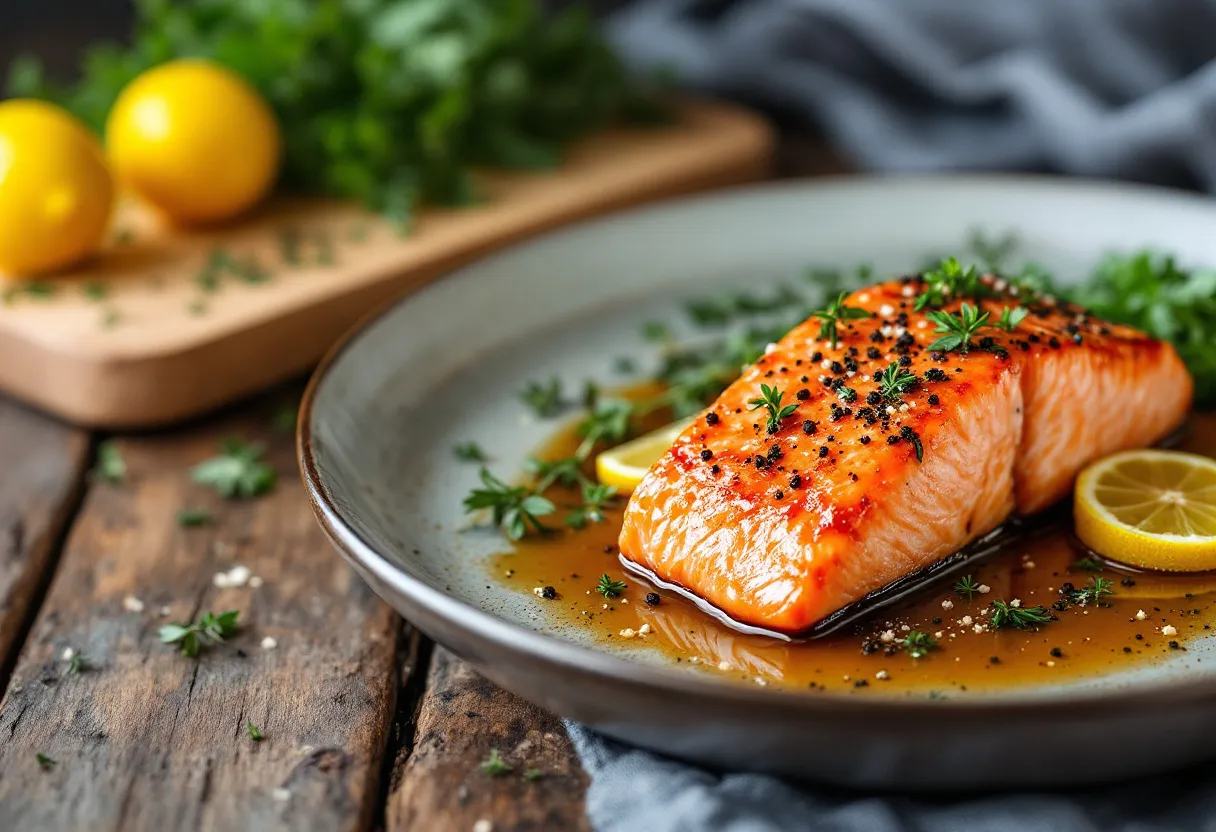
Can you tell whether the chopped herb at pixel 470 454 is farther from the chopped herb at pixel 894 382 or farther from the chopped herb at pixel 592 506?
the chopped herb at pixel 894 382

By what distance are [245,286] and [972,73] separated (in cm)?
321

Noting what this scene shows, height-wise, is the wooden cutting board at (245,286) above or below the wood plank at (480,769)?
below

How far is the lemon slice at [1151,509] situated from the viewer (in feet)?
10.2

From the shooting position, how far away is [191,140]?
478cm

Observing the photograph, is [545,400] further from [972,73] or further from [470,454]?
[972,73]

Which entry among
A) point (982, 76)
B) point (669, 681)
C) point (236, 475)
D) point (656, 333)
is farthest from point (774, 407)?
point (982, 76)

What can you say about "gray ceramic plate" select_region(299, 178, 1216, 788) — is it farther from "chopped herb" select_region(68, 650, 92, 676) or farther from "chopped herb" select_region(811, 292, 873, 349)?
"chopped herb" select_region(811, 292, 873, 349)

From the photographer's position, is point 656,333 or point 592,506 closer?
point 592,506

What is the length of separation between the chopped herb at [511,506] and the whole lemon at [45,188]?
2.03 metres

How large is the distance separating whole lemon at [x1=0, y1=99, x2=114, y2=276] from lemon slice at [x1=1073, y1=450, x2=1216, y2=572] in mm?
3402

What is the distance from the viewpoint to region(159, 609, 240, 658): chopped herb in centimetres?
317

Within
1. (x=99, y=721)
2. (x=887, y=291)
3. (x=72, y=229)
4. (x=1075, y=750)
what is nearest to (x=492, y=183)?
(x=72, y=229)

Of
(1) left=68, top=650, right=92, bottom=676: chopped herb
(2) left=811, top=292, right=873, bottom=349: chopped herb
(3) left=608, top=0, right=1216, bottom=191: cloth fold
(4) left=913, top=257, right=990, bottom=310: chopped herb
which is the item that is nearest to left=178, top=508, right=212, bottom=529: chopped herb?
(1) left=68, top=650, right=92, bottom=676: chopped herb

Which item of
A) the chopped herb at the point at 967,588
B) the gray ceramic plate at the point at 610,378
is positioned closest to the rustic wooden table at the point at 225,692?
the gray ceramic plate at the point at 610,378
